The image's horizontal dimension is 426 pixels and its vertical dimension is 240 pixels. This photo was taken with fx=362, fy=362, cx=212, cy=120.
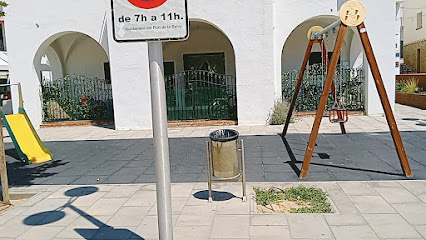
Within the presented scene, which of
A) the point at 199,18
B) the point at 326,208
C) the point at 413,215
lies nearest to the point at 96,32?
the point at 199,18

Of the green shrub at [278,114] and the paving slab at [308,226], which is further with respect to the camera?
the green shrub at [278,114]

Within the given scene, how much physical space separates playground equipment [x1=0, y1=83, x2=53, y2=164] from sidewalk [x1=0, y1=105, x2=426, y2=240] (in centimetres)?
31

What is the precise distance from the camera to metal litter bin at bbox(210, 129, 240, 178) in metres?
4.80

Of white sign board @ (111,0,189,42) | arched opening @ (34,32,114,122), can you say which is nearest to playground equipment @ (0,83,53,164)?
arched opening @ (34,32,114,122)

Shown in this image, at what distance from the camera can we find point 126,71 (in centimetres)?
1156

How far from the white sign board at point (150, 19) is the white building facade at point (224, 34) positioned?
8872mm

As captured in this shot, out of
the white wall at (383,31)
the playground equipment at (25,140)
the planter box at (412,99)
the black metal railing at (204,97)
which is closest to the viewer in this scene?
the playground equipment at (25,140)

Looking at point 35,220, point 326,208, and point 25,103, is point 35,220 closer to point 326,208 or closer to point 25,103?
point 326,208

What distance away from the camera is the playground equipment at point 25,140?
788 cm

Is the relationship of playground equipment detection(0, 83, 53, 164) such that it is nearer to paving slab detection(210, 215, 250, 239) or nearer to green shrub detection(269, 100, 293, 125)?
paving slab detection(210, 215, 250, 239)

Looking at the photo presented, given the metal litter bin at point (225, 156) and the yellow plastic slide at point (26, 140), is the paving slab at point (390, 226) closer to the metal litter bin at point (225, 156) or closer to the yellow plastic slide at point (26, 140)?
the metal litter bin at point (225, 156)

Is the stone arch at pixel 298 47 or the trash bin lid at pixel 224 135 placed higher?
the stone arch at pixel 298 47

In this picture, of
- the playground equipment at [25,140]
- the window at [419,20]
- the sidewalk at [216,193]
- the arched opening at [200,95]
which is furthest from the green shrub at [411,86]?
the playground equipment at [25,140]

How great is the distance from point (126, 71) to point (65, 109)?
328 centimetres
